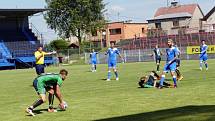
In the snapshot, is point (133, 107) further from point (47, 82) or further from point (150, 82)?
point (150, 82)

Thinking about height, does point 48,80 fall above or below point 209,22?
below

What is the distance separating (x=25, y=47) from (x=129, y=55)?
14173 mm

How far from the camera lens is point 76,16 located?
89.6 metres

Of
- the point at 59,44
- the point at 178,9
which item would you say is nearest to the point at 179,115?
the point at 59,44

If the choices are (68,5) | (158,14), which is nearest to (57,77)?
(68,5)

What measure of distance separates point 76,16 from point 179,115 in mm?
78647

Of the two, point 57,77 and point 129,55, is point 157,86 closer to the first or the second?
point 57,77

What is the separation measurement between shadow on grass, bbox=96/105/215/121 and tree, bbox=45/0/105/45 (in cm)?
7689

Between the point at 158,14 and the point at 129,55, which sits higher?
the point at 158,14

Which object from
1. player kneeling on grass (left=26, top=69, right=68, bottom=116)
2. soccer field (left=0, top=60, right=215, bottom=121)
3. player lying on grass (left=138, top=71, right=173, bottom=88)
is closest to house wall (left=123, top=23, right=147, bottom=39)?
player lying on grass (left=138, top=71, right=173, bottom=88)

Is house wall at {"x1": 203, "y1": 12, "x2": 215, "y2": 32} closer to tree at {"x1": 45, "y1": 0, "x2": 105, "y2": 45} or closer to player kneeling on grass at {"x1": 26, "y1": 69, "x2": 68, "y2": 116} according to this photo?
tree at {"x1": 45, "y1": 0, "x2": 105, "y2": 45}

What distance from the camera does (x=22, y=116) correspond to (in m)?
14.1

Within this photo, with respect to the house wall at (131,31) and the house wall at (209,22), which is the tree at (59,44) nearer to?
the house wall at (131,31)

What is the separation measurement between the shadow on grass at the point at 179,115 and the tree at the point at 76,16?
252 feet
